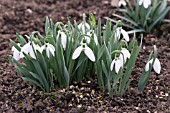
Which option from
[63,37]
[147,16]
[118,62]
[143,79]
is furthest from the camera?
[147,16]

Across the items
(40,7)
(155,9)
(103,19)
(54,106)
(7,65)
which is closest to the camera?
(54,106)

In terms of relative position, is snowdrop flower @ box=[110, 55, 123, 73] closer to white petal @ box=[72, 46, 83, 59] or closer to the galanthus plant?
white petal @ box=[72, 46, 83, 59]

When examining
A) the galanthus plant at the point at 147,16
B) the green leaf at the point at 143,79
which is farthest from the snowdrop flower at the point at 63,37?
the galanthus plant at the point at 147,16

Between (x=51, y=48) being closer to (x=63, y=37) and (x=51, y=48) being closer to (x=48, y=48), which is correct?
(x=48, y=48)

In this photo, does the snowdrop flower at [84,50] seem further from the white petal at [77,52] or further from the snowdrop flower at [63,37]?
the snowdrop flower at [63,37]

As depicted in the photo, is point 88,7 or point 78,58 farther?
point 88,7

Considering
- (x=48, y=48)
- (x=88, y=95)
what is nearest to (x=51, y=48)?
(x=48, y=48)

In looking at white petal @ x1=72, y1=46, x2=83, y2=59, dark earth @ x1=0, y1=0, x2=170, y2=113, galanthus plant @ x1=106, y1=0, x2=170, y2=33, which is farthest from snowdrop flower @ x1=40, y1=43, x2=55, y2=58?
galanthus plant @ x1=106, y1=0, x2=170, y2=33

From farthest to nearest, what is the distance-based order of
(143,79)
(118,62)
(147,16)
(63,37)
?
(147,16), (143,79), (63,37), (118,62)

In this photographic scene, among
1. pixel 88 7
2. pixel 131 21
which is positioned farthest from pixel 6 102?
pixel 88 7

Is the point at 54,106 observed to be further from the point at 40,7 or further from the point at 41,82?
the point at 40,7
